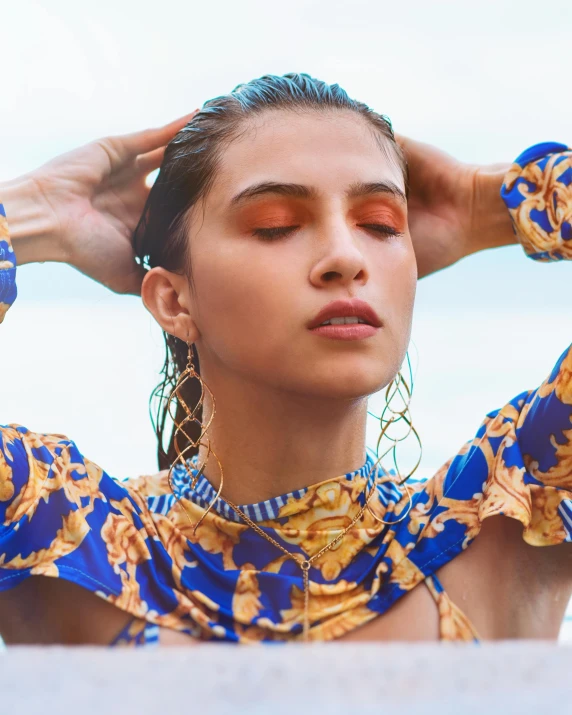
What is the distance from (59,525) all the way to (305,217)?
0.58 m

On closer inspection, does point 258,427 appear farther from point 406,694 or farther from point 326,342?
point 406,694

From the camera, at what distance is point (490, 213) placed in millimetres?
1621

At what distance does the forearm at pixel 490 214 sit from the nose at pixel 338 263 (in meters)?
0.51

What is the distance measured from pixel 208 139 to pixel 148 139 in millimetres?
303

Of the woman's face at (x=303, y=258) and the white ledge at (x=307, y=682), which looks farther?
the woman's face at (x=303, y=258)

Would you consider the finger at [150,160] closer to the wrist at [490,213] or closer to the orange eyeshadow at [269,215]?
the orange eyeshadow at [269,215]

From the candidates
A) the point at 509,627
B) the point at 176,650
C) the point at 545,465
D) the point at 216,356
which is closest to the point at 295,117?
the point at 216,356

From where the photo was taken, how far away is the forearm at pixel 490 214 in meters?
1.59

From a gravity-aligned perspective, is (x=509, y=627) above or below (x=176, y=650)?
below

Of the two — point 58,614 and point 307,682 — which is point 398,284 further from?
point 307,682

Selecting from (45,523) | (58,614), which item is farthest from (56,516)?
(58,614)

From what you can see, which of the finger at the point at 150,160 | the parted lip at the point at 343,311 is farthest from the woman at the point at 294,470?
the finger at the point at 150,160

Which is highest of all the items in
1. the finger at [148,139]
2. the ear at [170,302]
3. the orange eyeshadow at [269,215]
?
the finger at [148,139]

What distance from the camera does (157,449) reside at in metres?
1.72
